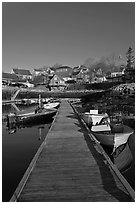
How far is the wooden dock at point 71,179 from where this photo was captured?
430 cm

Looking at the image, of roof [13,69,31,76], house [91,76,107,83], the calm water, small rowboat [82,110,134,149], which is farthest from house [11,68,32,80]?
small rowboat [82,110,134,149]

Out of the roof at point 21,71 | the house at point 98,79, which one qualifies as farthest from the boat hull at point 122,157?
the roof at point 21,71

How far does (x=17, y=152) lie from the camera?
10.9m

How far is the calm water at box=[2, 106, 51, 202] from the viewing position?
7.40 meters

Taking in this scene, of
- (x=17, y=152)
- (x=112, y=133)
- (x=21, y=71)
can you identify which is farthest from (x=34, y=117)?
(x=21, y=71)

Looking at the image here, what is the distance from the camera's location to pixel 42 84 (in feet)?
270

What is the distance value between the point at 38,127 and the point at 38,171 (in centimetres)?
1221

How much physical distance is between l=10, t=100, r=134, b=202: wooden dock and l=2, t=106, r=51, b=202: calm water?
5.65 ft

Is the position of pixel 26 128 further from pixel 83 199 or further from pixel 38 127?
pixel 83 199

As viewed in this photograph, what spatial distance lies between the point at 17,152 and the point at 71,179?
667cm

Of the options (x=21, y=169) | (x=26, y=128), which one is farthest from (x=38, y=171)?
(x=26, y=128)

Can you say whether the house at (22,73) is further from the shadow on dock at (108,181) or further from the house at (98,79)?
the shadow on dock at (108,181)

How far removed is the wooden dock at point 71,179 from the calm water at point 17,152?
5.65 ft

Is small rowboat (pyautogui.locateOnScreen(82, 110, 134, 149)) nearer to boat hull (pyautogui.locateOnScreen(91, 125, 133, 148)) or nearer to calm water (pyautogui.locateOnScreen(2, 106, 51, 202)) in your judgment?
boat hull (pyautogui.locateOnScreen(91, 125, 133, 148))
